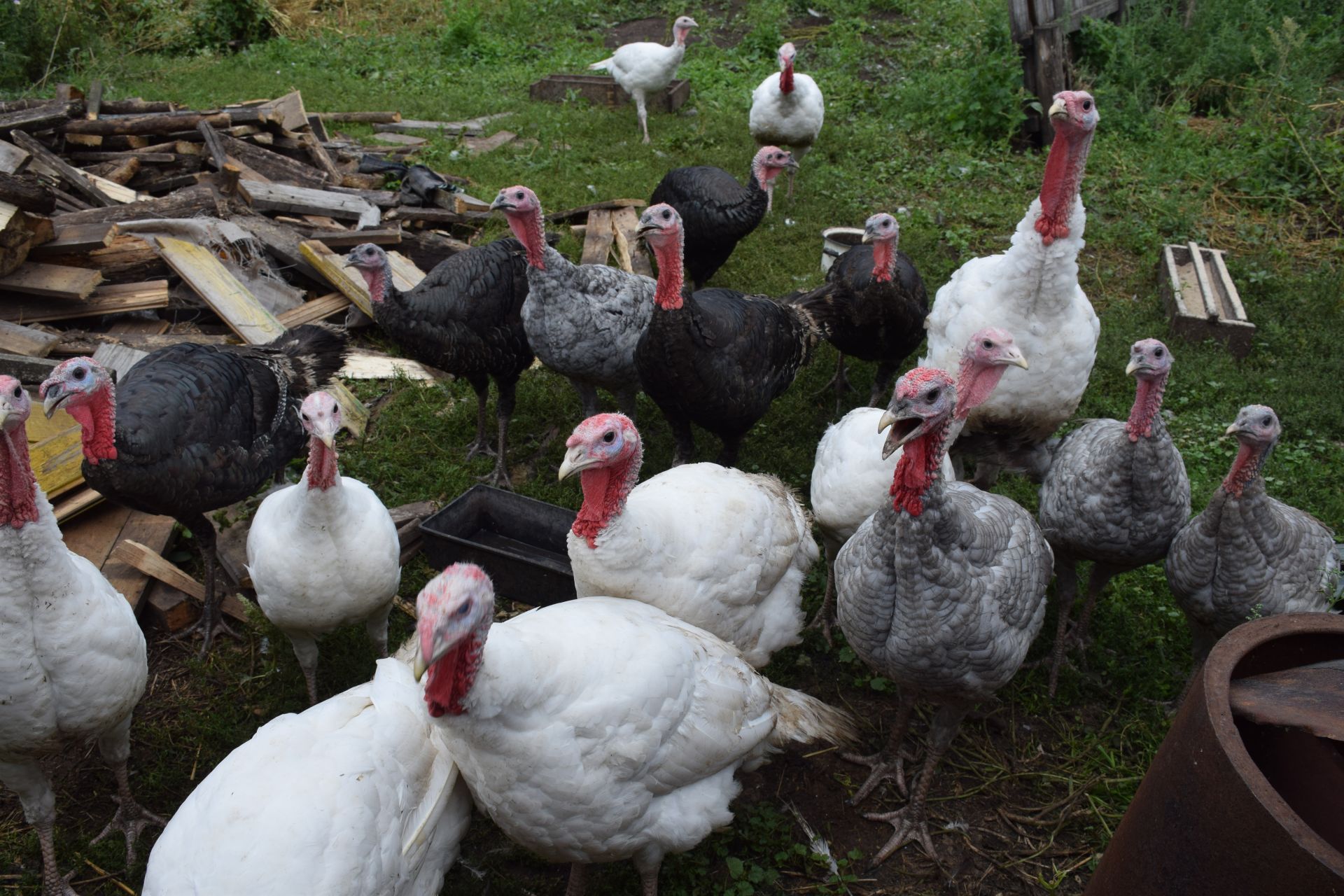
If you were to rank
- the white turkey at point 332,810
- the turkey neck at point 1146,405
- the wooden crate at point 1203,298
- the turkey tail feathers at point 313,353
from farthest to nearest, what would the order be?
the wooden crate at point 1203,298 < the turkey tail feathers at point 313,353 < the turkey neck at point 1146,405 < the white turkey at point 332,810

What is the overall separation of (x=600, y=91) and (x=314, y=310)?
639 cm

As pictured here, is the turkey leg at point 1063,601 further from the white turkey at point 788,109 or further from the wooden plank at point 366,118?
the wooden plank at point 366,118

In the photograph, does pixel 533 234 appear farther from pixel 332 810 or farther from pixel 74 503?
pixel 332 810

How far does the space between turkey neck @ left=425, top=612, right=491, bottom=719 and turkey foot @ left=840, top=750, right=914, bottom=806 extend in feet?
6.93

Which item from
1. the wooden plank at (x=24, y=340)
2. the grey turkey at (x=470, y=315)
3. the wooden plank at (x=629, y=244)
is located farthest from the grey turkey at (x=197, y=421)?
the wooden plank at (x=629, y=244)

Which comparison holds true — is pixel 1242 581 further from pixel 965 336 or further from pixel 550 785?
pixel 550 785

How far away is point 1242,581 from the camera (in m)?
3.63

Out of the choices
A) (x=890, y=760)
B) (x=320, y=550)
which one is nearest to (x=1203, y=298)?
(x=890, y=760)

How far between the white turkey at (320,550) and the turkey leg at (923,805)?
2.44m

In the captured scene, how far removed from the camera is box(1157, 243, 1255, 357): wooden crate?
6.62 m

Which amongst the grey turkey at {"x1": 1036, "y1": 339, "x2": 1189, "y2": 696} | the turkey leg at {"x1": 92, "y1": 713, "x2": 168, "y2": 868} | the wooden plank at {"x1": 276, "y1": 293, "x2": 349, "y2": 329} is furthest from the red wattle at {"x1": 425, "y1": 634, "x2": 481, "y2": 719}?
the wooden plank at {"x1": 276, "y1": 293, "x2": 349, "y2": 329}

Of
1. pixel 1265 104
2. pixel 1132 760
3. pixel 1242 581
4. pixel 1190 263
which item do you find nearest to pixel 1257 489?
pixel 1242 581

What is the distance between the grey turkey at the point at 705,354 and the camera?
4.76 meters

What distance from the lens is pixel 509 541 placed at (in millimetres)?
5215
